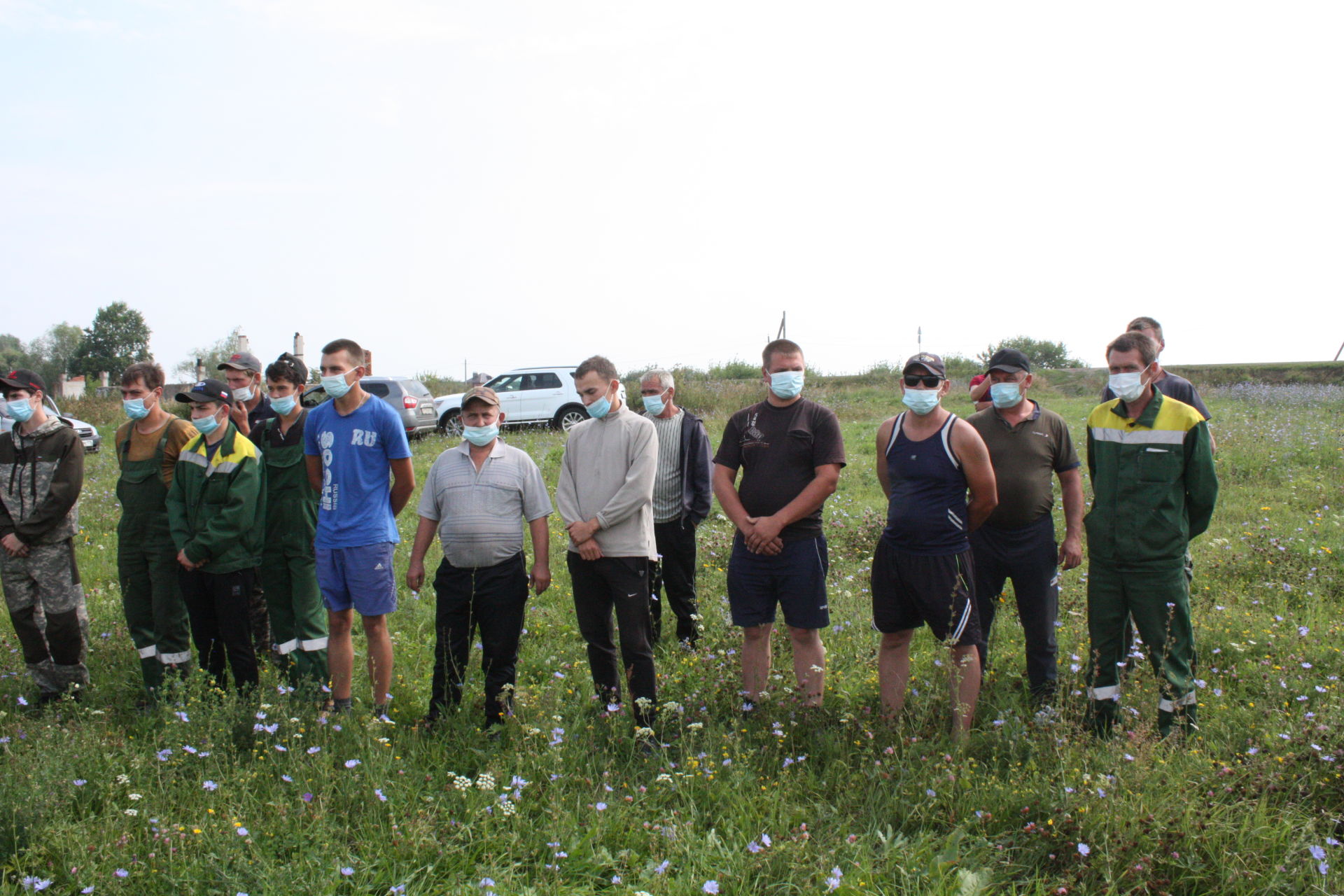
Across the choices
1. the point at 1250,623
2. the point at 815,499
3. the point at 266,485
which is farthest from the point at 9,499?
the point at 1250,623

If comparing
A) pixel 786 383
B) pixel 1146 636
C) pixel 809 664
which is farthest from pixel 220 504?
pixel 1146 636

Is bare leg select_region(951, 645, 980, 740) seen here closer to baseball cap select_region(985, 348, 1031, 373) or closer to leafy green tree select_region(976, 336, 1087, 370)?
baseball cap select_region(985, 348, 1031, 373)

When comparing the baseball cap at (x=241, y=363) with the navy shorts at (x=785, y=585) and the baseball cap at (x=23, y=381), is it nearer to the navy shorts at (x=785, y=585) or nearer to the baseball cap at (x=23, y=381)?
the baseball cap at (x=23, y=381)

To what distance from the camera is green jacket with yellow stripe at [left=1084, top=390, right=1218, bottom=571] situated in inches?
151

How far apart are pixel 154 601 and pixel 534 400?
569 inches

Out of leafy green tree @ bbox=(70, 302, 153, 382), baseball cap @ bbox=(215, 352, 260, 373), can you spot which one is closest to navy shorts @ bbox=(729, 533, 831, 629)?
baseball cap @ bbox=(215, 352, 260, 373)

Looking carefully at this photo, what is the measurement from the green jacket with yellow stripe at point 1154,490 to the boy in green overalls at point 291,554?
4119 millimetres

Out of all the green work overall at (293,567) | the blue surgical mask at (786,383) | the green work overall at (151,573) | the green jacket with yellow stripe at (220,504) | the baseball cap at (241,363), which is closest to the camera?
the blue surgical mask at (786,383)

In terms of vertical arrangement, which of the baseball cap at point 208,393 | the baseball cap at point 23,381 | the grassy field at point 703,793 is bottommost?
the grassy field at point 703,793

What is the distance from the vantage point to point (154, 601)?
4605 mm

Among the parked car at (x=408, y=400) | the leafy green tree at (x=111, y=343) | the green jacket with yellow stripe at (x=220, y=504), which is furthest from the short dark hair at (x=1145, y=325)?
the leafy green tree at (x=111, y=343)

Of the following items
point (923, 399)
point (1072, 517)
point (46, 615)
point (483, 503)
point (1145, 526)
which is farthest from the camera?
point (46, 615)

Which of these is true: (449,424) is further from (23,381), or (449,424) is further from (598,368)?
(598,368)

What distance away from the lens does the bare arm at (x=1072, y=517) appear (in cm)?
446
